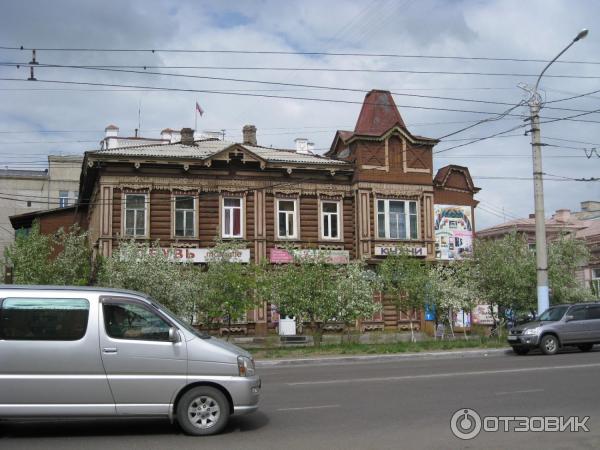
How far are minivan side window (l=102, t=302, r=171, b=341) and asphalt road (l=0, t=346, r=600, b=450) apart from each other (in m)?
1.32

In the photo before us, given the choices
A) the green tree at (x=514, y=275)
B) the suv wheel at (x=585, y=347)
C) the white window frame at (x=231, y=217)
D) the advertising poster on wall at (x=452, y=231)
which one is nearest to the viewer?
the suv wheel at (x=585, y=347)

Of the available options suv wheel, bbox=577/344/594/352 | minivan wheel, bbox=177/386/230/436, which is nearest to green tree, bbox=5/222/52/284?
suv wheel, bbox=577/344/594/352

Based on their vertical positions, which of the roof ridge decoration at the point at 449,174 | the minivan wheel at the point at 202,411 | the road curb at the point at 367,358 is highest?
the roof ridge decoration at the point at 449,174

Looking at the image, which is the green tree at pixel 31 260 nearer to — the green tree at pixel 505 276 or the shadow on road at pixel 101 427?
the green tree at pixel 505 276

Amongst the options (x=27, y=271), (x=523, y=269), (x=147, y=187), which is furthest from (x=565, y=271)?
(x=27, y=271)

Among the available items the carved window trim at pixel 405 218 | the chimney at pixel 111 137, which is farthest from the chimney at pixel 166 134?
the carved window trim at pixel 405 218

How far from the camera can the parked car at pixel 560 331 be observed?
889 inches

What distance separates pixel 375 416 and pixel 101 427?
13.1ft

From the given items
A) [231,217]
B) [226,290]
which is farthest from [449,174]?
[226,290]

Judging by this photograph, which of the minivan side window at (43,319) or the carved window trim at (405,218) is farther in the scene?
the carved window trim at (405,218)

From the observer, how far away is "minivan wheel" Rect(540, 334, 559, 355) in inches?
887

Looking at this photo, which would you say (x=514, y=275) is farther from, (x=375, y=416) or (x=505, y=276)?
(x=375, y=416)

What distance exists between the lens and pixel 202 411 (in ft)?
29.6

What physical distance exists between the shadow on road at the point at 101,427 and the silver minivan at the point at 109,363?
50 centimetres
